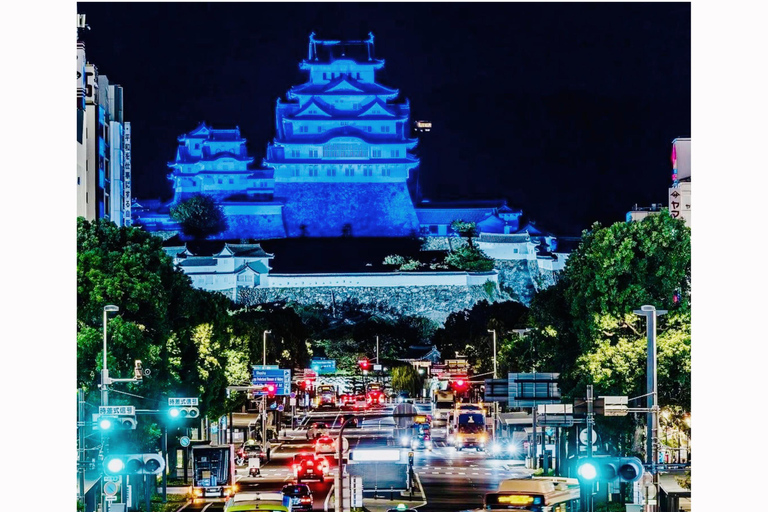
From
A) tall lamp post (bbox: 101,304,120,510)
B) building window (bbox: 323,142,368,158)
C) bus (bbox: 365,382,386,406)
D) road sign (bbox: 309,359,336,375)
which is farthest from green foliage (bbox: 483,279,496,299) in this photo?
tall lamp post (bbox: 101,304,120,510)

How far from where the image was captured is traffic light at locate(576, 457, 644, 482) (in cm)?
1791

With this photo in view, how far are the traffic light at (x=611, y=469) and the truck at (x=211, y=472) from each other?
41.1 feet

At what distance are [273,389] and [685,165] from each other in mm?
23813

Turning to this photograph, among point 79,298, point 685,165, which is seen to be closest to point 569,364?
point 79,298

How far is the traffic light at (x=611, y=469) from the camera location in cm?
1791

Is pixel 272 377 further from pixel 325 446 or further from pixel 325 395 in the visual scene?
pixel 325 395

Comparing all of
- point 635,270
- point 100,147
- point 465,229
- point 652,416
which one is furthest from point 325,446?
point 465,229

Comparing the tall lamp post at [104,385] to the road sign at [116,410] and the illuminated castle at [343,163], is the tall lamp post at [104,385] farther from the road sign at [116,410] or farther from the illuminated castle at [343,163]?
the illuminated castle at [343,163]

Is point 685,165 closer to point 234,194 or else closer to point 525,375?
point 525,375

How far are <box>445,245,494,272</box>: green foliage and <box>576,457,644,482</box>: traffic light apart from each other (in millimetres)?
82192

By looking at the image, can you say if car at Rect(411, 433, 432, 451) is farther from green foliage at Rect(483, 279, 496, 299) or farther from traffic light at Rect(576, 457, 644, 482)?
green foliage at Rect(483, 279, 496, 299)

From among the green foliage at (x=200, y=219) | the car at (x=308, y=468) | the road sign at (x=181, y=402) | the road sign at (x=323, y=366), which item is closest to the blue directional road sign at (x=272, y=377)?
the car at (x=308, y=468)

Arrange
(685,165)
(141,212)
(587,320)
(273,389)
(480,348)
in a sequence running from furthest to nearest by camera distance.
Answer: (141,212) < (480,348) < (685,165) < (273,389) < (587,320)

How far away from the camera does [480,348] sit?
217ft
